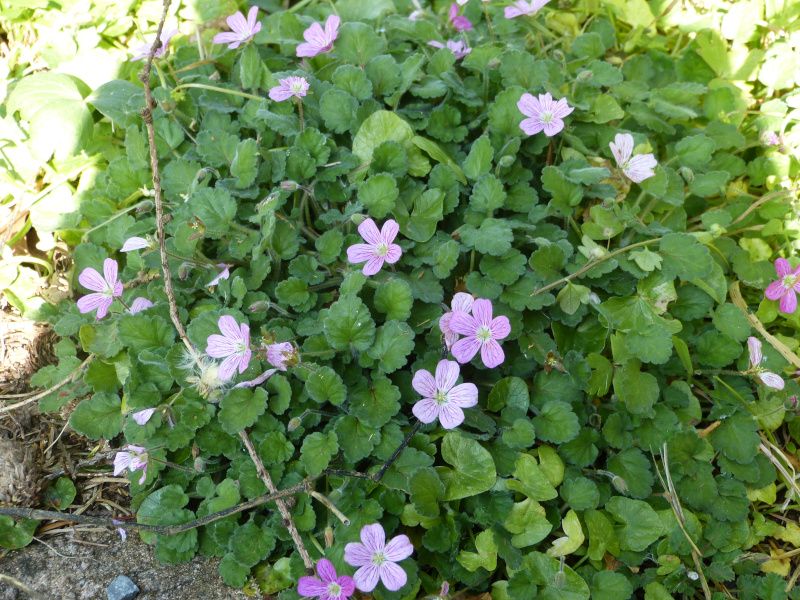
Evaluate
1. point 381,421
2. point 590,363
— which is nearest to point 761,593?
point 590,363

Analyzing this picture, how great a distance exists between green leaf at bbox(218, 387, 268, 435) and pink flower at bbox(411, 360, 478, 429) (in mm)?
503

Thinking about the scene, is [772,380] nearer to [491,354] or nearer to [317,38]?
[491,354]

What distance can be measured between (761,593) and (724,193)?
159 cm

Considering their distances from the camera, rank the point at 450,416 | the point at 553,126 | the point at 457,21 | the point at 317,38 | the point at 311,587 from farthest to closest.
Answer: the point at 457,21, the point at 317,38, the point at 553,126, the point at 450,416, the point at 311,587

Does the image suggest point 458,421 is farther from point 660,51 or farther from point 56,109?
point 660,51

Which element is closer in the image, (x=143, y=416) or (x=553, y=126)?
(x=143, y=416)

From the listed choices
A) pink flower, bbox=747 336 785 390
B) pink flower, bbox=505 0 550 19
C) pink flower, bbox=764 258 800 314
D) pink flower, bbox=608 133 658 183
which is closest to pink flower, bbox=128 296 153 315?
pink flower, bbox=608 133 658 183

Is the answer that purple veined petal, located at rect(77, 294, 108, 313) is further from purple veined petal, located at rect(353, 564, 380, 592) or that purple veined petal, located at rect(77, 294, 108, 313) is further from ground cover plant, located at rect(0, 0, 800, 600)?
purple veined petal, located at rect(353, 564, 380, 592)

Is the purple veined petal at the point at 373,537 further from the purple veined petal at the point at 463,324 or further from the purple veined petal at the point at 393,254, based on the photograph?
the purple veined petal at the point at 393,254

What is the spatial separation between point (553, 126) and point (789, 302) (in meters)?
1.09

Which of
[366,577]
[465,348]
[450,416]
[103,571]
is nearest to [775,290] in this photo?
[465,348]

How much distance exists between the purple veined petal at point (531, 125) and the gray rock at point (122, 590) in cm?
199

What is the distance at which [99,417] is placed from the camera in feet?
6.41

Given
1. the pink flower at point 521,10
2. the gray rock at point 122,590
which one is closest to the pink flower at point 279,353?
the gray rock at point 122,590
